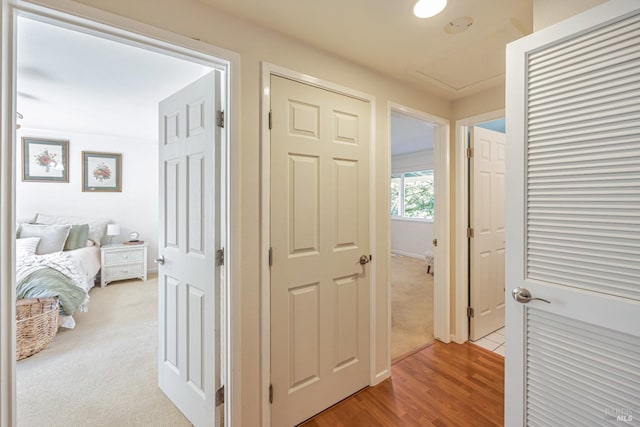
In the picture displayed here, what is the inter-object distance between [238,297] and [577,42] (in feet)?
6.15

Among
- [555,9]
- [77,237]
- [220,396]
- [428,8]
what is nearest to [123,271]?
[77,237]

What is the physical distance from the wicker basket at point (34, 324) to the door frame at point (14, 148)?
201 centimetres

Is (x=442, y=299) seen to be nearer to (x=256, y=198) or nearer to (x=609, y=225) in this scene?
(x=609, y=225)

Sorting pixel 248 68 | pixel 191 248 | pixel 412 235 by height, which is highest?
pixel 248 68

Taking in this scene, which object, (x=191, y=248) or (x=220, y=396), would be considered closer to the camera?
(x=220, y=396)

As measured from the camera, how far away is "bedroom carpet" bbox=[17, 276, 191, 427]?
1.70m

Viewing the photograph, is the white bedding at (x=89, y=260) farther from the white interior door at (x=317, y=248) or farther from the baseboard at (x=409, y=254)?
the baseboard at (x=409, y=254)

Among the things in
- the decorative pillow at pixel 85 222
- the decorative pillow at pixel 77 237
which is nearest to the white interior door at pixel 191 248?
the decorative pillow at pixel 77 237

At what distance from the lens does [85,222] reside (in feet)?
14.1

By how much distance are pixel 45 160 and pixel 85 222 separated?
106cm

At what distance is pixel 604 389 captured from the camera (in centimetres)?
100

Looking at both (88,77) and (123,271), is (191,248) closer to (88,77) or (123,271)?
(88,77)

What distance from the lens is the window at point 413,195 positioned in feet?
20.6

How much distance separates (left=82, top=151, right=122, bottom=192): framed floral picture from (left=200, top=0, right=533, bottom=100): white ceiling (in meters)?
4.40
